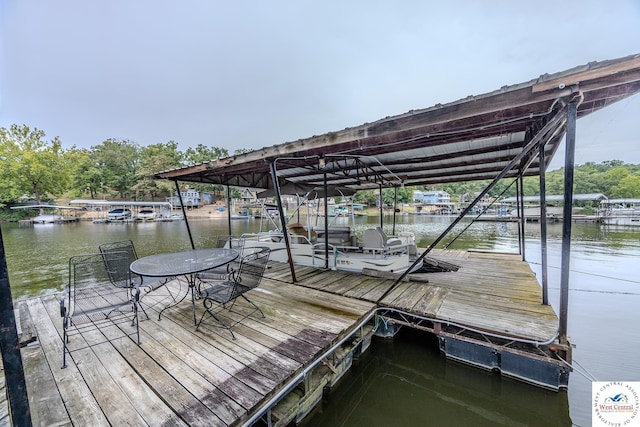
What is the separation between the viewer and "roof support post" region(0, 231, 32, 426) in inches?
53.6

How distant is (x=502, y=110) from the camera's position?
2695mm

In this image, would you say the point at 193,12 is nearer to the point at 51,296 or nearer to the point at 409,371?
the point at 51,296

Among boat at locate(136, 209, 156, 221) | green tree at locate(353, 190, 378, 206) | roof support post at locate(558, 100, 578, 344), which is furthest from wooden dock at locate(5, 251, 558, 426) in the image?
green tree at locate(353, 190, 378, 206)

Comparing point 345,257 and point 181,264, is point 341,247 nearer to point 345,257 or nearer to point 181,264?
point 345,257

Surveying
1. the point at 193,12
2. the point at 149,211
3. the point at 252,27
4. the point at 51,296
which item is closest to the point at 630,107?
the point at 51,296

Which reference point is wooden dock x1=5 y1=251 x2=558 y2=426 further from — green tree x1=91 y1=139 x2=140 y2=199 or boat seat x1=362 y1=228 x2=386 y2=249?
green tree x1=91 y1=139 x2=140 y2=199

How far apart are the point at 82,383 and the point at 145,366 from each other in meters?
0.49

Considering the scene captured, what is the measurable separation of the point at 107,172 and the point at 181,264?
50.8 metres

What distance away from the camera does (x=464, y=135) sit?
3.74 m

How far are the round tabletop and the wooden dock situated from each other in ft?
2.47

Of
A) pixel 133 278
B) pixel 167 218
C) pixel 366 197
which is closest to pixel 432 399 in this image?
pixel 133 278

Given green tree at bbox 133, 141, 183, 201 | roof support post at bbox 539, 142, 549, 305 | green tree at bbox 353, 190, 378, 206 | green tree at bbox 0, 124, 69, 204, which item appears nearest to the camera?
roof support post at bbox 539, 142, 549, 305

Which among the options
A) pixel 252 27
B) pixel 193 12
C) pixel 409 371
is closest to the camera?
Answer: pixel 409 371

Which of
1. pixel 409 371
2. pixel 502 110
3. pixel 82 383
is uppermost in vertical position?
pixel 502 110
